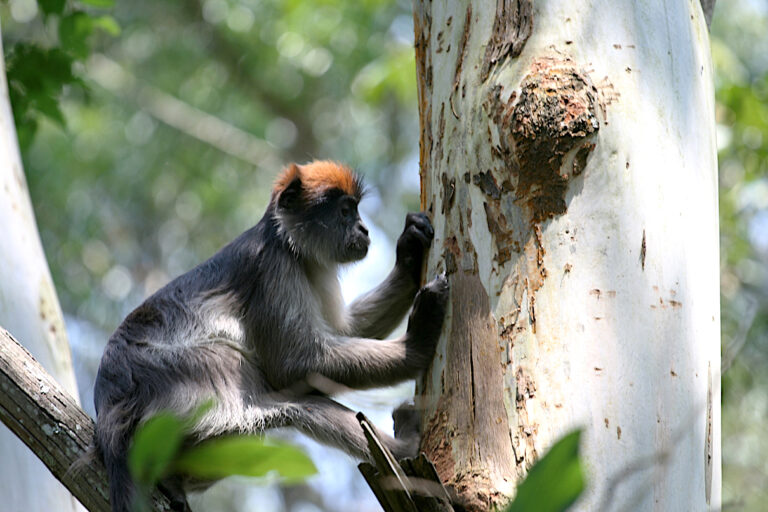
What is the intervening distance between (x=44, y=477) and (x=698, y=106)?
3397 mm

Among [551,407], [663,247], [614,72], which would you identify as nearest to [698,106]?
[614,72]

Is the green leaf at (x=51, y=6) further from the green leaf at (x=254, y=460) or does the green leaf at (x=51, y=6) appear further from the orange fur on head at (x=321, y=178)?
the green leaf at (x=254, y=460)

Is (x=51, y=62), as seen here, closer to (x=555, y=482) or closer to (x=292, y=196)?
(x=292, y=196)

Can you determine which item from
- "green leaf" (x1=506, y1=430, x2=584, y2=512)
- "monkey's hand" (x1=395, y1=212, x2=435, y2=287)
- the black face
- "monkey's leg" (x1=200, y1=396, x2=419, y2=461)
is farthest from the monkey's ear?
"green leaf" (x1=506, y1=430, x2=584, y2=512)

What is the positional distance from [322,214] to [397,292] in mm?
815

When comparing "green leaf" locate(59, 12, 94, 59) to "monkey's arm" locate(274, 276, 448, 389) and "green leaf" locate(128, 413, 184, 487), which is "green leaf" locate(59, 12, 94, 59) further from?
"green leaf" locate(128, 413, 184, 487)

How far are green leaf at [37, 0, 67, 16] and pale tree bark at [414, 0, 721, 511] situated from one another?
322cm

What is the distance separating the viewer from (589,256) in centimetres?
254

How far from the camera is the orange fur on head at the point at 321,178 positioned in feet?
16.1

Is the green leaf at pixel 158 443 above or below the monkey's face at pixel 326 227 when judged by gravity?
below

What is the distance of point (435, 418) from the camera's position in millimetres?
2818

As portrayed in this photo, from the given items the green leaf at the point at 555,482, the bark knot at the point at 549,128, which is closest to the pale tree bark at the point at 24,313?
the bark knot at the point at 549,128

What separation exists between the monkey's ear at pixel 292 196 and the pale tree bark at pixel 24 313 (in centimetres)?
137

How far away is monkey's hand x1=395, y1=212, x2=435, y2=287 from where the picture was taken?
11.4ft
